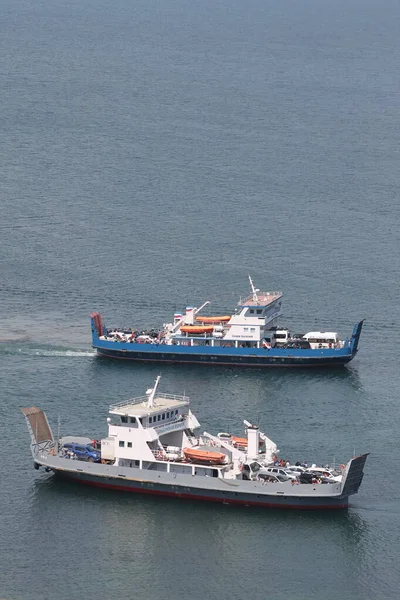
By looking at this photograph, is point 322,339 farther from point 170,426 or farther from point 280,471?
point 280,471

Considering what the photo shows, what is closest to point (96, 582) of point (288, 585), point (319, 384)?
point (288, 585)

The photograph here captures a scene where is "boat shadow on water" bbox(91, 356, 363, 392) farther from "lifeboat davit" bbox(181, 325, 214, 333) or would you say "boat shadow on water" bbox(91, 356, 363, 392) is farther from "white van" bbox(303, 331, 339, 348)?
"lifeboat davit" bbox(181, 325, 214, 333)

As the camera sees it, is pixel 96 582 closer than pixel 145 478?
Yes

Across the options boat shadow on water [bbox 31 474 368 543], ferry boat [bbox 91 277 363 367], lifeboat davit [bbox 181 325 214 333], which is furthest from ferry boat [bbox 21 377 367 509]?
lifeboat davit [bbox 181 325 214 333]

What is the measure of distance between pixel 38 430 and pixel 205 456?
1466 cm

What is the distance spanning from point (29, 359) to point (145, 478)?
133 ft

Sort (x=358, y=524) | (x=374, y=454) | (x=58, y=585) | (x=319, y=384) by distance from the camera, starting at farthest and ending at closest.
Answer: (x=319, y=384) < (x=374, y=454) < (x=358, y=524) < (x=58, y=585)

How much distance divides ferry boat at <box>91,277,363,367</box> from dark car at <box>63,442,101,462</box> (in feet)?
125

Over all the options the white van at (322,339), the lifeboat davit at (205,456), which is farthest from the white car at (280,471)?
the white van at (322,339)

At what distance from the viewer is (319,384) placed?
184500 mm

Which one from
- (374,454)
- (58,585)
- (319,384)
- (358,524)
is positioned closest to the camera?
(58,585)

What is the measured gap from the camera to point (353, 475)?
145375mm

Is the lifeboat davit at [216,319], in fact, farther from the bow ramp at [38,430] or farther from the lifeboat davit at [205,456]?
the lifeboat davit at [205,456]

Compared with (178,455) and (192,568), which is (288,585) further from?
(178,455)
